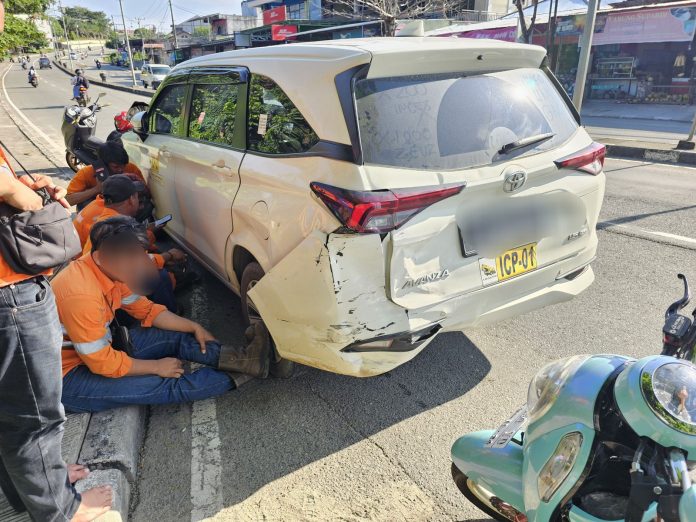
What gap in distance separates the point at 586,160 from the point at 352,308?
5.17ft

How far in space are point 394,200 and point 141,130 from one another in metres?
3.62

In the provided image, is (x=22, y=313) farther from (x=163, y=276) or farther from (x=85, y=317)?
(x=163, y=276)

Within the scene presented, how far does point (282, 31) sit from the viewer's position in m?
37.2

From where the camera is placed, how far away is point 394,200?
210 cm

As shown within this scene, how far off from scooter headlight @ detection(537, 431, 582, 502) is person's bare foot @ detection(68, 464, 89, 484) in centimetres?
185

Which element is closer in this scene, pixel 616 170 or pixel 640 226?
pixel 640 226

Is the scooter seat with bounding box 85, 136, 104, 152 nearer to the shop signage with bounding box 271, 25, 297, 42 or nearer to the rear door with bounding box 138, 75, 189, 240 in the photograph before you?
the rear door with bounding box 138, 75, 189, 240

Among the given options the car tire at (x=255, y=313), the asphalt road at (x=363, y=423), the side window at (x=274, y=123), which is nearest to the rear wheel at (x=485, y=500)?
the asphalt road at (x=363, y=423)

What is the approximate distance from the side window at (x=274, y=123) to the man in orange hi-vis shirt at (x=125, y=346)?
33.0 inches

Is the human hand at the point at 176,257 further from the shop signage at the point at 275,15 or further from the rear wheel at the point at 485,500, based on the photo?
the shop signage at the point at 275,15

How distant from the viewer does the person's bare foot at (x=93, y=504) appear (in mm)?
1938

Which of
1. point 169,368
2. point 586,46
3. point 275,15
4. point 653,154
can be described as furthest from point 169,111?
point 275,15

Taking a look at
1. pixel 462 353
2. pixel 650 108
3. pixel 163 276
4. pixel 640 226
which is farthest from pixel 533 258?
pixel 650 108

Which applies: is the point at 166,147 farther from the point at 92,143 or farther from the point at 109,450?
the point at 92,143
